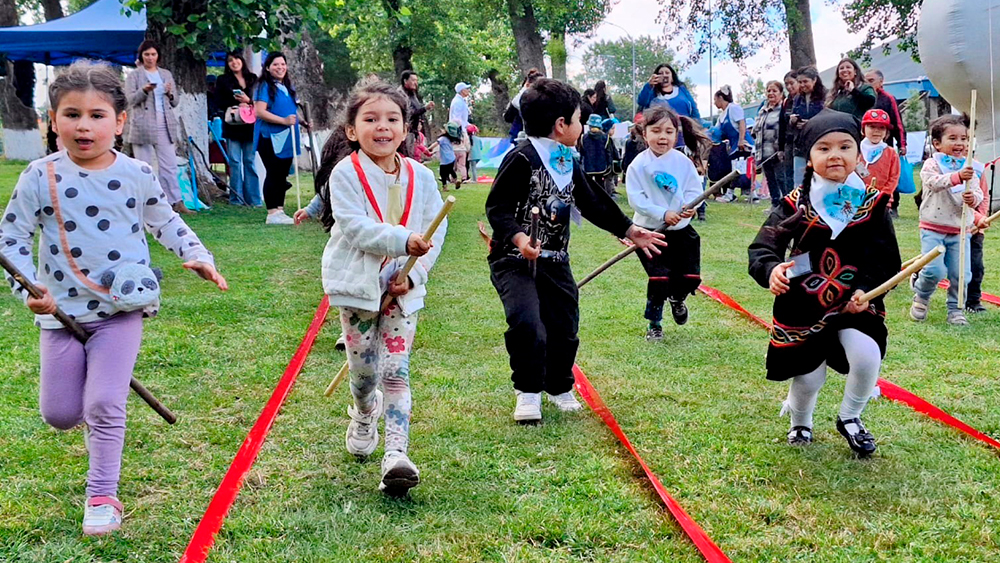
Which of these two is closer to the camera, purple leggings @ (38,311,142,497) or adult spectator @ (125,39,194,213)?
purple leggings @ (38,311,142,497)

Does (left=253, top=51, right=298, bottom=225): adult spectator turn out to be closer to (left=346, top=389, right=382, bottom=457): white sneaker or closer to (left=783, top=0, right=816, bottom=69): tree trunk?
(left=346, top=389, right=382, bottom=457): white sneaker

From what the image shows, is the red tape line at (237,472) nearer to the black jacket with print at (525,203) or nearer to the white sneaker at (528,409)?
the white sneaker at (528,409)

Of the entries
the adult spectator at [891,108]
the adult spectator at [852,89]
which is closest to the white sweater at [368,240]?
the adult spectator at [852,89]

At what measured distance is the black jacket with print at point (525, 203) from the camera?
183 inches

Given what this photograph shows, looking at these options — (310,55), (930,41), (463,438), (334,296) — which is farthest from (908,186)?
(310,55)

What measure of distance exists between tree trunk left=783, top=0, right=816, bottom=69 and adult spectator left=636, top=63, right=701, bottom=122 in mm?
12153

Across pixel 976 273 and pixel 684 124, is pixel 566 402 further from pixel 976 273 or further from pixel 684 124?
pixel 976 273

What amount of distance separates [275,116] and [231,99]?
159 centimetres

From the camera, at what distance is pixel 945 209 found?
6824 millimetres

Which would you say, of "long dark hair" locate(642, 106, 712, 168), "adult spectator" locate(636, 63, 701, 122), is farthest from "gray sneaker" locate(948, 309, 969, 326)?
"adult spectator" locate(636, 63, 701, 122)

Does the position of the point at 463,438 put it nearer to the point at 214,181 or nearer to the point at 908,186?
the point at 908,186

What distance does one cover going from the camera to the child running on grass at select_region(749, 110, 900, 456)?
3.93m

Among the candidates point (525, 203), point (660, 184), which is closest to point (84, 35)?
point (660, 184)

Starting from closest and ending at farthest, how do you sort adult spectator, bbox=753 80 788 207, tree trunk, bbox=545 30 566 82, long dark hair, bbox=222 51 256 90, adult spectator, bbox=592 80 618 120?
long dark hair, bbox=222 51 256 90 → adult spectator, bbox=753 80 788 207 → adult spectator, bbox=592 80 618 120 → tree trunk, bbox=545 30 566 82
